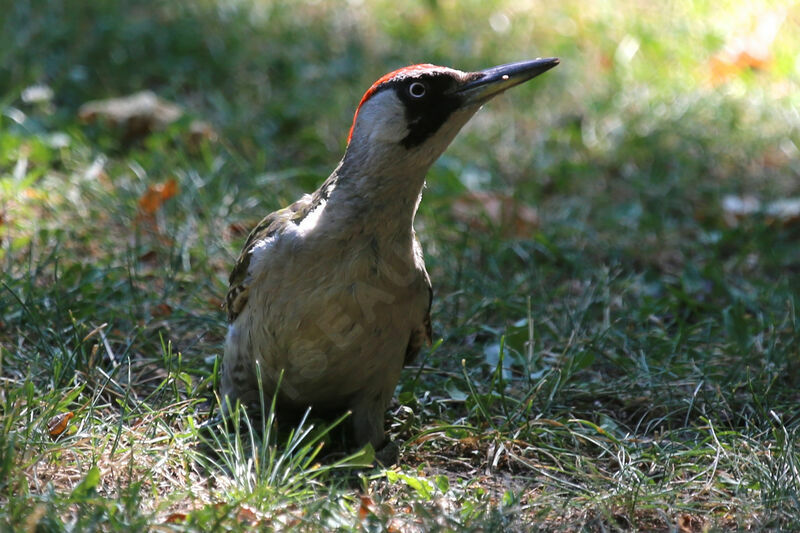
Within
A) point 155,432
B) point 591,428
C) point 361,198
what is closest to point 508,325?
point 591,428

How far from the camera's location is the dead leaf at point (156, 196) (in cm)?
526

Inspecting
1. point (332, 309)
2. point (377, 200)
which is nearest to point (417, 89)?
point (377, 200)

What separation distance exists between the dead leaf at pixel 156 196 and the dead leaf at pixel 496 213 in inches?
62.5

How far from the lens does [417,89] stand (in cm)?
349

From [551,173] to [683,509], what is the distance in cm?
335

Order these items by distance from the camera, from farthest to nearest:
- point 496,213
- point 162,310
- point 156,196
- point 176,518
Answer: point 496,213 < point 156,196 < point 162,310 < point 176,518

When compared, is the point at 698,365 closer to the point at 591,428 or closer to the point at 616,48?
the point at 591,428

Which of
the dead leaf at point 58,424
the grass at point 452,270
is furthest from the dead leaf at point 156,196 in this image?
the dead leaf at point 58,424

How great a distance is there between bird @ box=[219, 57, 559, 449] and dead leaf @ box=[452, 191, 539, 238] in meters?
1.87

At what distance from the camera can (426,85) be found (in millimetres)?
3490

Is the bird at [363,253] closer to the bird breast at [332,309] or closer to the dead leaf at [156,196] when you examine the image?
the bird breast at [332,309]

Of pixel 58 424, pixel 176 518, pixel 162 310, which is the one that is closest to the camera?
pixel 176 518

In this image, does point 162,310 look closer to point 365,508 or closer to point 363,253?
point 363,253

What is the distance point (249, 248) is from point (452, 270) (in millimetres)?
1471
